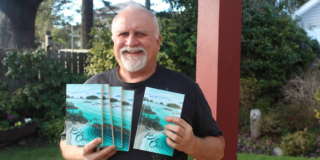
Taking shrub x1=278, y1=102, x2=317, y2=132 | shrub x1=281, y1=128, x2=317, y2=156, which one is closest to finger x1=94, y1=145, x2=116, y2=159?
shrub x1=281, y1=128, x2=317, y2=156

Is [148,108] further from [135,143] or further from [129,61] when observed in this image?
[129,61]

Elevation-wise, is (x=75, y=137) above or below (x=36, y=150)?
above

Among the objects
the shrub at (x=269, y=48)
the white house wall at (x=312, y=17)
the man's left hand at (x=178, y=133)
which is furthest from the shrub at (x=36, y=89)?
the white house wall at (x=312, y=17)

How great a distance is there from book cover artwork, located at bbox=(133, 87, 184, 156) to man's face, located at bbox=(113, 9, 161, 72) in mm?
270

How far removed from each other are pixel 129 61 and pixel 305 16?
17.9m

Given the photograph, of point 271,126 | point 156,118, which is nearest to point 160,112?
point 156,118

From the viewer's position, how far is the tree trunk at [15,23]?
24.7 ft

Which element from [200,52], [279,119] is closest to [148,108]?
[200,52]

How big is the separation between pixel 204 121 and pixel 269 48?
7766 millimetres

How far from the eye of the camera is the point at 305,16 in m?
16.5

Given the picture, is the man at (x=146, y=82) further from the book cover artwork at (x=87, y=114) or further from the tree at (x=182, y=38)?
the tree at (x=182, y=38)

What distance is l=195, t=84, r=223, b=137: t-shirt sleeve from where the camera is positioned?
1.63 m

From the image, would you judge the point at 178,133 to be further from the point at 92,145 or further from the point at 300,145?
the point at 300,145

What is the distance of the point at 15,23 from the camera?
7629mm
